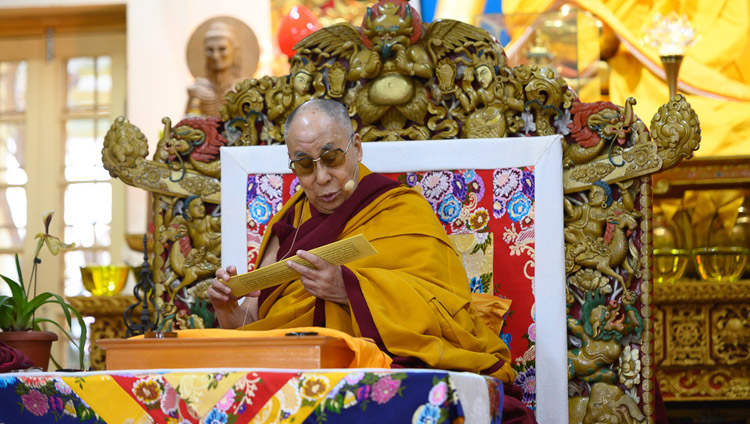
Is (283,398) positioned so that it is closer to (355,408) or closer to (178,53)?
(355,408)

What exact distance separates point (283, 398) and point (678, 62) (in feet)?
12.3

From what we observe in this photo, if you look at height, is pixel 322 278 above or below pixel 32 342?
above

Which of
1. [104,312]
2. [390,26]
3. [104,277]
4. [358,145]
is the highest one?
[390,26]

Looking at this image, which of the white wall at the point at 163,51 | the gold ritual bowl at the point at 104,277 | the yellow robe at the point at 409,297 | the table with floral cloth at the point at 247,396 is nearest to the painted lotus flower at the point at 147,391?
the table with floral cloth at the point at 247,396

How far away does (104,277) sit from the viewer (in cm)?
418

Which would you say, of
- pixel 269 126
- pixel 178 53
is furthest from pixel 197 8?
pixel 269 126

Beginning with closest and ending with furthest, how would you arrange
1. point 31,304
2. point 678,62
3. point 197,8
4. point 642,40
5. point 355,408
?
point 355,408, point 31,304, point 678,62, point 642,40, point 197,8

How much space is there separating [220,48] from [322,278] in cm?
373

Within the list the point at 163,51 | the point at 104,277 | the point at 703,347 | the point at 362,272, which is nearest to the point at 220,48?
the point at 163,51

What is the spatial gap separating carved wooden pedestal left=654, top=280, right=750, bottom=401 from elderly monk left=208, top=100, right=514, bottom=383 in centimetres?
172

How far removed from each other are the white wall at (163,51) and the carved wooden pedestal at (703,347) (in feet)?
10.6

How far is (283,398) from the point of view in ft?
5.61

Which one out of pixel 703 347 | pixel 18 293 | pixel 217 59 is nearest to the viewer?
pixel 18 293

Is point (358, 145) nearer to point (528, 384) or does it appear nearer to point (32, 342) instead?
point (528, 384)
